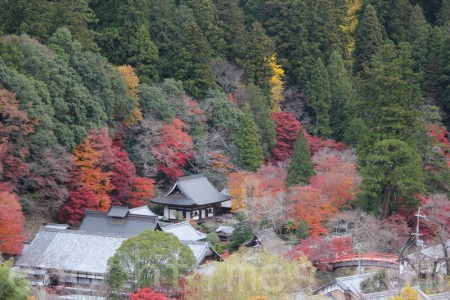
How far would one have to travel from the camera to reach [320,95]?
48.3 meters

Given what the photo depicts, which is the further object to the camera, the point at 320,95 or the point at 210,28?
the point at 320,95

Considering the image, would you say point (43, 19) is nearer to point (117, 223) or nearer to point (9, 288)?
point (117, 223)

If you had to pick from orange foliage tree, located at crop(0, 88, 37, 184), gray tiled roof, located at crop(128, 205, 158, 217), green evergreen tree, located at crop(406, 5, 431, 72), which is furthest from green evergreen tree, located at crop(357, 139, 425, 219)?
green evergreen tree, located at crop(406, 5, 431, 72)

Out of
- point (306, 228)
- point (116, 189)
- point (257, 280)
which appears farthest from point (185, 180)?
point (257, 280)

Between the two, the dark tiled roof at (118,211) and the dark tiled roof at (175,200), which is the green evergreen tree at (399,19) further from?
the dark tiled roof at (118,211)

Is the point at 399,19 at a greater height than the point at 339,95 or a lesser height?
greater

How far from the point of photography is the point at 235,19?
4928 cm

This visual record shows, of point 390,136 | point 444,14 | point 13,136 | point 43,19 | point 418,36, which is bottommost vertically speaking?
point 13,136

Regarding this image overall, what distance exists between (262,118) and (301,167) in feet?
20.3

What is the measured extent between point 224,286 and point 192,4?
26.1m

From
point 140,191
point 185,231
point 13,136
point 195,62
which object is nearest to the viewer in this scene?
point 13,136

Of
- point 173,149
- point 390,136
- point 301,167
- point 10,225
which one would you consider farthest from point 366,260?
point 173,149

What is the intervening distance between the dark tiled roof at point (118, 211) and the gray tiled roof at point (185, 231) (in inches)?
59.8

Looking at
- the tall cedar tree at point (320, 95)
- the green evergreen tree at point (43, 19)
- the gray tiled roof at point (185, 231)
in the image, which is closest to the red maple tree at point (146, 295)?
the gray tiled roof at point (185, 231)
